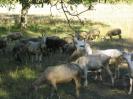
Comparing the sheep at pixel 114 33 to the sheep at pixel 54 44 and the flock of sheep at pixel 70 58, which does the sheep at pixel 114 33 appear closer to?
the flock of sheep at pixel 70 58

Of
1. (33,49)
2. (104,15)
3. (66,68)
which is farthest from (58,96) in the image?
(104,15)

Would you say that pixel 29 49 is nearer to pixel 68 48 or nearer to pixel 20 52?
pixel 20 52

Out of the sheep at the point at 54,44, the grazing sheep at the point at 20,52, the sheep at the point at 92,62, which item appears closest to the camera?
the sheep at the point at 92,62

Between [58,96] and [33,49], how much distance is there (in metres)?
7.07

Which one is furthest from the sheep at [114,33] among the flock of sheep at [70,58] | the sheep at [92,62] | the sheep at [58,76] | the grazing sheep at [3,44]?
the sheep at [58,76]

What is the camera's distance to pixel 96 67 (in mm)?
16406

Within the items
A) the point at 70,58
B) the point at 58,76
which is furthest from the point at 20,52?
the point at 58,76

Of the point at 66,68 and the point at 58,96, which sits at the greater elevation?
the point at 66,68

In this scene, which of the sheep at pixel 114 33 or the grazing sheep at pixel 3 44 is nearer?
the grazing sheep at pixel 3 44

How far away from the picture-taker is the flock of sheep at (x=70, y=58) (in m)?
14.4

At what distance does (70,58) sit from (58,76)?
18.9 feet

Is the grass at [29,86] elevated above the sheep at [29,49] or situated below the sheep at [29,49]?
below

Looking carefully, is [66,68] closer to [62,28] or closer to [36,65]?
[36,65]

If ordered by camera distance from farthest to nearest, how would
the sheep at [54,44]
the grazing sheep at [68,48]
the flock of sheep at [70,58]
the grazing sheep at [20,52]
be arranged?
the sheep at [54,44] < the grazing sheep at [68,48] < the grazing sheep at [20,52] < the flock of sheep at [70,58]
